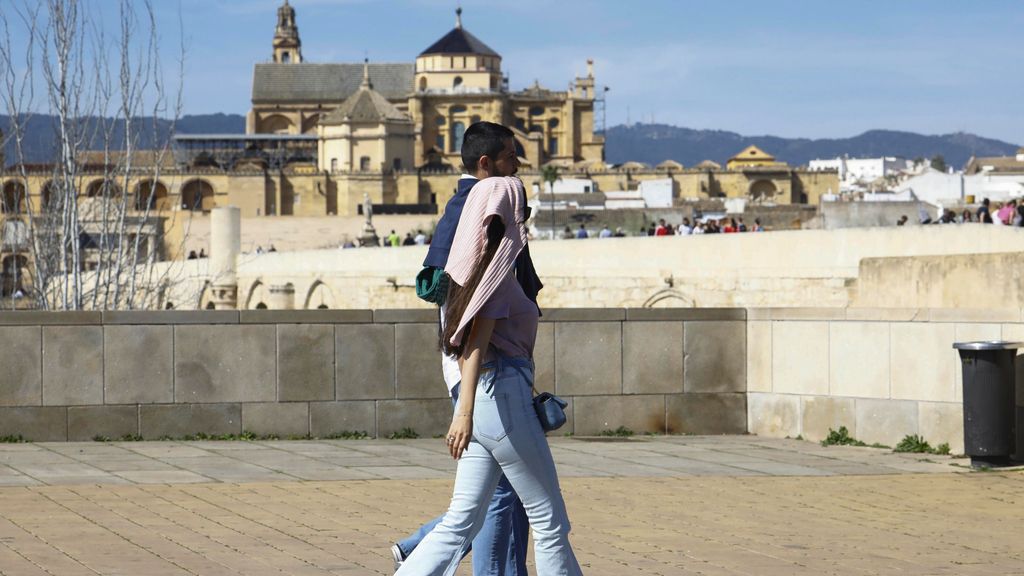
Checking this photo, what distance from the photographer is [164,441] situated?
11.1 meters

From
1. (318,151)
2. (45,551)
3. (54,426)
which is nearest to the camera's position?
(45,551)

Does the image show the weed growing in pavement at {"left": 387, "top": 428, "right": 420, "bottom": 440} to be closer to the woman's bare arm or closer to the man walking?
the man walking

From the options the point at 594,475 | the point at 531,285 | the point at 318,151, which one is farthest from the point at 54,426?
the point at 318,151

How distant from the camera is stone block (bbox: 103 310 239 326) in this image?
1105 cm

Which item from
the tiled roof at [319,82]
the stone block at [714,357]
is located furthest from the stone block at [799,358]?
the tiled roof at [319,82]

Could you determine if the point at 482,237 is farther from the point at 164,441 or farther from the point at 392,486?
the point at 164,441

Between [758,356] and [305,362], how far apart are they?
3.49 meters

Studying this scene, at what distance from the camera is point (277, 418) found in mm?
11414

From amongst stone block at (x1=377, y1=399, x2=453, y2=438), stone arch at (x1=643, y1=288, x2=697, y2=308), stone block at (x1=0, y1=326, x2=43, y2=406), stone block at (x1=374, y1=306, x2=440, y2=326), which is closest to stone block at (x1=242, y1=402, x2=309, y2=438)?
stone block at (x1=377, y1=399, x2=453, y2=438)

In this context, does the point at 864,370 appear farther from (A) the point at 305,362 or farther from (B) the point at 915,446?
(A) the point at 305,362

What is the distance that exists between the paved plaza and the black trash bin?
0.17 meters

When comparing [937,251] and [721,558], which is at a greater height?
[937,251]

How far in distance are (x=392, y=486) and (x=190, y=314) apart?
2.93 m

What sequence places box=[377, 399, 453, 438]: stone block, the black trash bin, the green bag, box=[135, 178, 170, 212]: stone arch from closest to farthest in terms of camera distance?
the green bag, the black trash bin, box=[377, 399, 453, 438]: stone block, box=[135, 178, 170, 212]: stone arch
